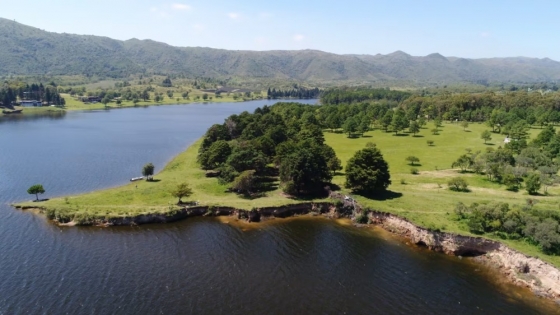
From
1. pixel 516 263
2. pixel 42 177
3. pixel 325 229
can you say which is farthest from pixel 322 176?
pixel 42 177

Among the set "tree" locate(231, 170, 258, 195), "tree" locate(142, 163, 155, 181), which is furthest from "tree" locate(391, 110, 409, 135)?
"tree" locate(142, 163, 155, 181)

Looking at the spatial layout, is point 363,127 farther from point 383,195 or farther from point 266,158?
point 383,195

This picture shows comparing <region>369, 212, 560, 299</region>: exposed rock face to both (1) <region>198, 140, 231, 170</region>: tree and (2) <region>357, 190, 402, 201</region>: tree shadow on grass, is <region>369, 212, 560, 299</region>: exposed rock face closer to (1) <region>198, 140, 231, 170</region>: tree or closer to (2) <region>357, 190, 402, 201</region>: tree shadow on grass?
(2) <region>357, 190, 402, 201</region>: tree shadow on grass

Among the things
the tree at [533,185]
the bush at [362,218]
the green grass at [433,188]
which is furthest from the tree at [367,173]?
the tree at [533,185]

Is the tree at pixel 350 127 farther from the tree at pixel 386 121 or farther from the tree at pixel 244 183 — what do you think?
the tree at pixel 244 183

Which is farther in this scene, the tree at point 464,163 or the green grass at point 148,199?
the tree at point 464,163

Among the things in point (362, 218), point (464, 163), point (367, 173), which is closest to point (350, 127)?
point (464, 163)
